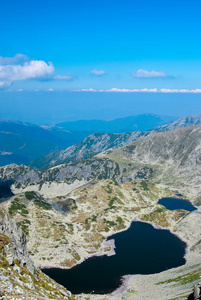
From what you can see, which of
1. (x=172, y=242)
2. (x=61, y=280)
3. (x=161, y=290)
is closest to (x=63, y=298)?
(x=161, y=290)

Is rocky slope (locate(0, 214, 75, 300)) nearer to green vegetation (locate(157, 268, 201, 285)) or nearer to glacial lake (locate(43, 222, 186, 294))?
green vegetation (locate(157, 268, 201, 285))

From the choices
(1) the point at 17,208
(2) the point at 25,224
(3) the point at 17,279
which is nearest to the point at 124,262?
(2) the point at 25,224

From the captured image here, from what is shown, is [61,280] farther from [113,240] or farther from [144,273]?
[113,240]

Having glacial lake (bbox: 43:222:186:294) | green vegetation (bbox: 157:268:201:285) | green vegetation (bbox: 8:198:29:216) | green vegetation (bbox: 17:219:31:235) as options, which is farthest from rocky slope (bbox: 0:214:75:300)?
green vegetation (bbox: 8:198:29:216)

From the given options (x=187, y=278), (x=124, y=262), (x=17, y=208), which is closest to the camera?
(x=187, y=278)

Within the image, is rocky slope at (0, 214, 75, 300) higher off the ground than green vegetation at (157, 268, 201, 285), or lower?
higher

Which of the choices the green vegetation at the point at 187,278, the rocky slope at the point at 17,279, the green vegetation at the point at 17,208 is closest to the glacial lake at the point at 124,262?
the green vegetation at the point at 187,278

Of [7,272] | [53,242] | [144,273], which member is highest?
[7,272]

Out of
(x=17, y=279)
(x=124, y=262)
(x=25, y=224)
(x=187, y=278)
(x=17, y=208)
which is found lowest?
(x=124, y=262)

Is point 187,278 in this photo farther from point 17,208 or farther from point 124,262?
point 17,208
